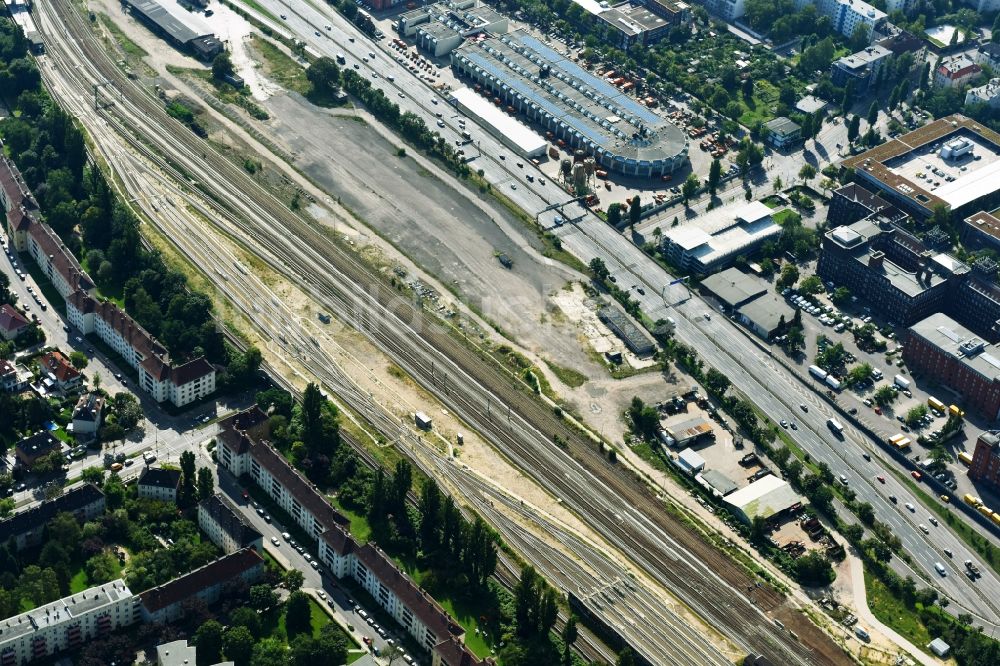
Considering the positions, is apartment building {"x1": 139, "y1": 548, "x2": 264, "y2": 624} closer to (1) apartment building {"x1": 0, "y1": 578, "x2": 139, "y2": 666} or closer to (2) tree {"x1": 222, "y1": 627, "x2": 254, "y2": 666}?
(1) apartment building {"x1": 0, "y1": 578, "x2": 139, "y2": 666}

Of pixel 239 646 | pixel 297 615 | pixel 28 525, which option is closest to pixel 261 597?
pixel 297 615

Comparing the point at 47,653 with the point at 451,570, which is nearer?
the point at 47,653

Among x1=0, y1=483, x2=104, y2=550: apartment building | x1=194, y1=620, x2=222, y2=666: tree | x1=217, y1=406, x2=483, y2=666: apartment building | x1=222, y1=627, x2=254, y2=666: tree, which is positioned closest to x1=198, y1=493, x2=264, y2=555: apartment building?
x1=217, y1=406, x2=483, y2=666: apartment building

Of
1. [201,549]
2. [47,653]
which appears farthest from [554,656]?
[47,653]

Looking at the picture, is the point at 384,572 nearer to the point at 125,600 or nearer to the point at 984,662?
the point at 125,600

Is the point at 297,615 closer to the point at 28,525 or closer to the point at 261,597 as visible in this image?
the point at 261,597

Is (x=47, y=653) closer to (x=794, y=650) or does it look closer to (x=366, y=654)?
(x=366, y=654)
